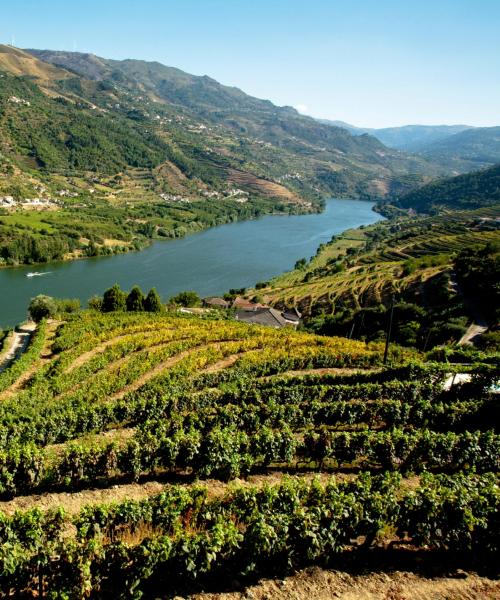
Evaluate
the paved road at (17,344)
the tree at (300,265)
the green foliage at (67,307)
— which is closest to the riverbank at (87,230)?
the tree at (300,265)

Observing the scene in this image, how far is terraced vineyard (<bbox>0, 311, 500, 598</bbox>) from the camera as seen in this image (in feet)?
33.2

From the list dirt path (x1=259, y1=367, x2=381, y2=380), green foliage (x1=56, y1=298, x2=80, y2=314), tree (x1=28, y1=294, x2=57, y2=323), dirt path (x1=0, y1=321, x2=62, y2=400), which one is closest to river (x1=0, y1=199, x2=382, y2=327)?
green foliage (x1=56, y1=298, x2=80, y2=314)

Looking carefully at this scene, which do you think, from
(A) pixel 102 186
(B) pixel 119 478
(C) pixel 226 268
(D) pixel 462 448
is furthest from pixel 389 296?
(A) pixel 102 186

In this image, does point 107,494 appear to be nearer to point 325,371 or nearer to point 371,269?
point 325,371

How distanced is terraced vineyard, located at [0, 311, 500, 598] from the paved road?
1053 cm

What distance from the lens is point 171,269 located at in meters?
116

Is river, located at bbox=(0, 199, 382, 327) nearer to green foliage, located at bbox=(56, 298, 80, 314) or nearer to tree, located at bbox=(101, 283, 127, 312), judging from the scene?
green foliage, located at bbox=(56, 298, 80, 314)

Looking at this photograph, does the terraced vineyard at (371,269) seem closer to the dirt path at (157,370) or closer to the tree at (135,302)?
the tree at (135,302)

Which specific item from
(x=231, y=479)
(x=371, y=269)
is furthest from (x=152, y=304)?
(x=371, y=269)

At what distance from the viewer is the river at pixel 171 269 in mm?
94738

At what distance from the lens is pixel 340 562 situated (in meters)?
11.5

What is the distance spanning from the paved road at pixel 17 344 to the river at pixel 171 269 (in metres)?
23.0

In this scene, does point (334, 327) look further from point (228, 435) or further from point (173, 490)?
point (173, 490)

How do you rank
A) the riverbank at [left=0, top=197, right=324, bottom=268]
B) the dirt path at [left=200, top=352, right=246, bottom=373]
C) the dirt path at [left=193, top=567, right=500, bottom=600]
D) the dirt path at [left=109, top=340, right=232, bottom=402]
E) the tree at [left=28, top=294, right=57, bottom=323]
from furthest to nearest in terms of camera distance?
the riverbank at [left=0, top=197, right=324, bottom=268]
the tree at [left=28, top=294, right=57, bottom=323]
the dirt path at [left=200, top=352, right=246, bottom=373]
the dirt path at [left=109, top=340, right=232, bottom=402]
the dirt path at [left=193, top=567, right=500, bottom=600]
